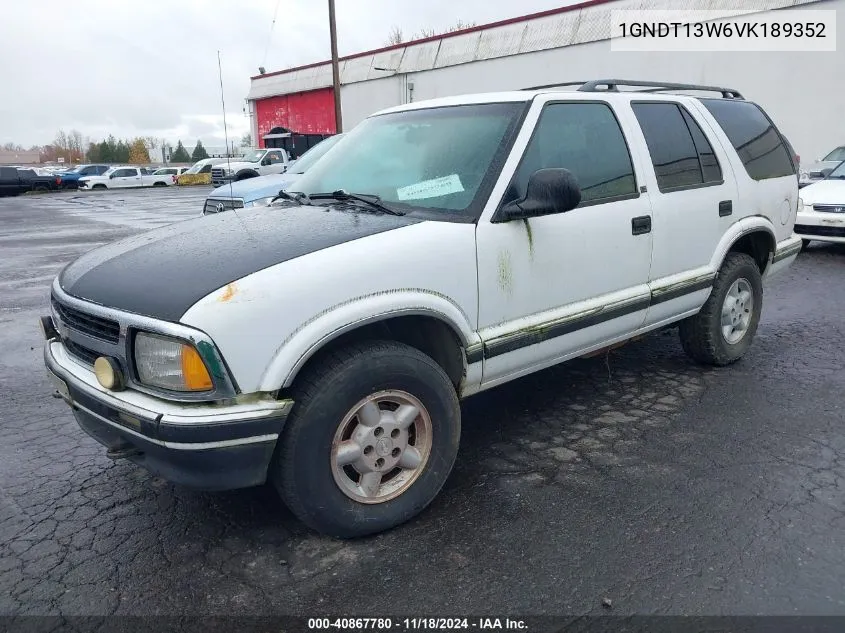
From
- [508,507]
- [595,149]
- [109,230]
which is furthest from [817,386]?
[109,230]

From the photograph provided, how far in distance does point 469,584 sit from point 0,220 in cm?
2094

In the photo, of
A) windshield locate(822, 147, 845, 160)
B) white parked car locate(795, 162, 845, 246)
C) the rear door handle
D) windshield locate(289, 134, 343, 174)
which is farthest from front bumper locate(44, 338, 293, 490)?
windshield locate(822, 147, 845, 160)

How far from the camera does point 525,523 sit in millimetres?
2949

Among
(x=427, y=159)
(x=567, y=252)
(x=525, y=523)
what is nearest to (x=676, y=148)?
(x=567, y=252)

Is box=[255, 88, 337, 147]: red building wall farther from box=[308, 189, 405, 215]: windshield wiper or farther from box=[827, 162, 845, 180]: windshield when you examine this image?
box=[308, 189, 405, 215]: windshield wiper

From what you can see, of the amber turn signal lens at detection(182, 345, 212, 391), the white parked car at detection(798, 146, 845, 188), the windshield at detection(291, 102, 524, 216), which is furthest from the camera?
the white parked car at detection(798, 146, 845, 188)

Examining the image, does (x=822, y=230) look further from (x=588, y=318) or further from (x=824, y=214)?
(x=588, y=318)

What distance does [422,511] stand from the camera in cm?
305

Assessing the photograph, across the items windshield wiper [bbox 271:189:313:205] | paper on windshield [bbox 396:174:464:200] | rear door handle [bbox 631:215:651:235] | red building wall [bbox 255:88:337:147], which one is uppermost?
red building wall [bbox 255:88:337:147]

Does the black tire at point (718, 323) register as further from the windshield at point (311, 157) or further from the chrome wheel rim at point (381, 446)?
the windshield at point (311, 157)

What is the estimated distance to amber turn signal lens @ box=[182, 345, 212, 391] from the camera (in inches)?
93.7

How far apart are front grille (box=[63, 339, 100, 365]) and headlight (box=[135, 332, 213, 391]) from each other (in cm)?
40

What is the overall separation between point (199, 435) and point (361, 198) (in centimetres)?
150

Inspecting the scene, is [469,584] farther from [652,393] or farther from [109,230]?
[109,230]
